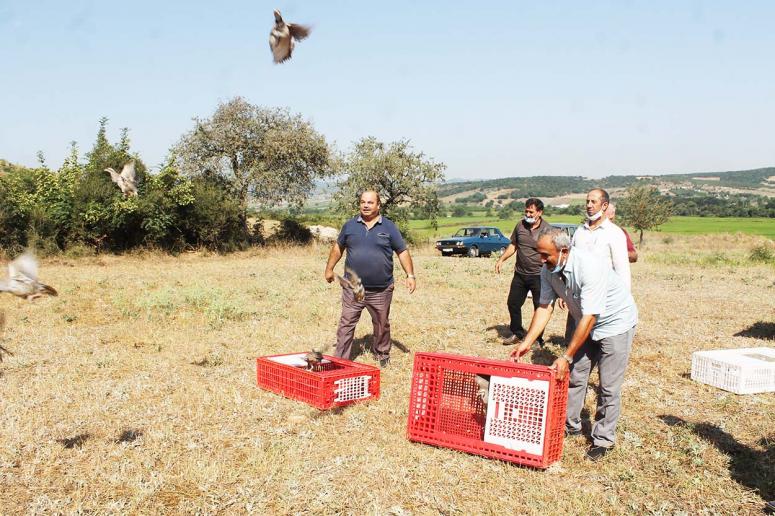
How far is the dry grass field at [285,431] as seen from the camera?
14.7 feet

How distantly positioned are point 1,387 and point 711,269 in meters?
22.5

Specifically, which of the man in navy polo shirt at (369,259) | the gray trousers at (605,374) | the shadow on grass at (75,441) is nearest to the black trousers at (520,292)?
the man in navy polo shirt at (369,259)

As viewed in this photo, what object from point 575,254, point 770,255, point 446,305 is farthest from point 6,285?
point 770,255

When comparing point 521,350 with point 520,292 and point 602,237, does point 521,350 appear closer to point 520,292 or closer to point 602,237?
point 602,237

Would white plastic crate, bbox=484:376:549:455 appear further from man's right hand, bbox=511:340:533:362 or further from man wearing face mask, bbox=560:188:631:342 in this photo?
man wearing face mask, bbox=560:188:631:342

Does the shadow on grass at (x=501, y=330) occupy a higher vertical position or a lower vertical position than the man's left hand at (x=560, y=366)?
lower

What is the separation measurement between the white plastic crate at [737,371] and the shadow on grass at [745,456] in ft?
3.82

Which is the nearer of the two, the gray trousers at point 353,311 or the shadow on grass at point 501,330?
the gray trousers at point 353,311

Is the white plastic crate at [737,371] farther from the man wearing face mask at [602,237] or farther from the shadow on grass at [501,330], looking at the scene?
the shadow on grass at [501,330]

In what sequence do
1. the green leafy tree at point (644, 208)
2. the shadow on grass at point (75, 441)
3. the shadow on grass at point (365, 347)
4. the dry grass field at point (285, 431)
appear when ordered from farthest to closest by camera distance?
the green leafy tree at point (644, 208)
the shadow on grass at point (365, 347)
the shadow on grass at point (75, 441)
the dry grass field at point (285, 431)

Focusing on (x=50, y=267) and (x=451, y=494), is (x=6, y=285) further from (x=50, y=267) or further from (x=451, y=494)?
(x=50, y=267)

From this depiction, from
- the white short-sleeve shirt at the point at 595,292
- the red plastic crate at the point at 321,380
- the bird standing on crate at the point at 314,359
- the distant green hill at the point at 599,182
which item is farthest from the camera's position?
the distant green hill at the point at 599,182

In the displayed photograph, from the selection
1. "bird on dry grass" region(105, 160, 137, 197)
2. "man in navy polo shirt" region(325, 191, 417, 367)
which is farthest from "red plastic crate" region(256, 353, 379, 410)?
"bird on dry grass" region(105, 160, 137, 197)

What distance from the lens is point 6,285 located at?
416 centimetres
